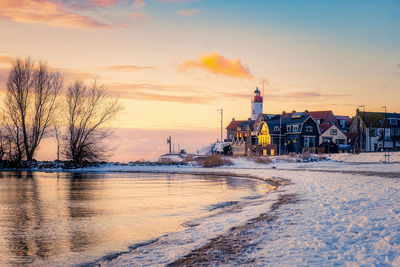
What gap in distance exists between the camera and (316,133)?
289 ft

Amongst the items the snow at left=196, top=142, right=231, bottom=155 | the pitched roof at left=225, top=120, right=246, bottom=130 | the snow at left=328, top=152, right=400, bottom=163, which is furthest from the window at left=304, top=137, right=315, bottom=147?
the pitched roof at left=225, top=120, right=246, bottom=130

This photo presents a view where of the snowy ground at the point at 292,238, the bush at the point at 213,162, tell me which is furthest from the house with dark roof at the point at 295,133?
the snowy ground at the point at 292,238

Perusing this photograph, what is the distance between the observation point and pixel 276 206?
15.7 metres

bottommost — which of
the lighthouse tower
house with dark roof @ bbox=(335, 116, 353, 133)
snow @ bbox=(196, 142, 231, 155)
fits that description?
snow @ bbox=(196, 142, 231, 155)

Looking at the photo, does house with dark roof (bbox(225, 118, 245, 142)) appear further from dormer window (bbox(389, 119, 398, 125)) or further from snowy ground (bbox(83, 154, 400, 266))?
snowy ground (bbox(83, 154, 400, 266))

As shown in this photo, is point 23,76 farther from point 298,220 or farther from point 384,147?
point 384,147

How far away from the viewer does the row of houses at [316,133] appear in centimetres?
8725

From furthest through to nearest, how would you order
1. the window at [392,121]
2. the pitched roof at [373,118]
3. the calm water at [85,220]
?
the window at [392,121] < the pitched roof at [373,118] < the calm water at [85,220]

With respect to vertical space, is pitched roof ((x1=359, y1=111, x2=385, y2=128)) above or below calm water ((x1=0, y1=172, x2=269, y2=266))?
above

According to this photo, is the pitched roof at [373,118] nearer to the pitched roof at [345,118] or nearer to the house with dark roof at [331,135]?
the pitched roof at [345,118]

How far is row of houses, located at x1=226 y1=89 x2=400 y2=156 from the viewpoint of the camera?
87.2 m

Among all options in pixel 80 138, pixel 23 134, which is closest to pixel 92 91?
pixel 80 138

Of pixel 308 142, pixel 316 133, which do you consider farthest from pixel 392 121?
pixel 308 142

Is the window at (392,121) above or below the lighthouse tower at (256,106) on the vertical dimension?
below
